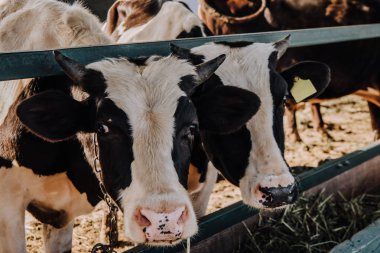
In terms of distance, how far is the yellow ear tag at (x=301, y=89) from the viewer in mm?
2373

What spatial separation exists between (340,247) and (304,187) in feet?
3.36

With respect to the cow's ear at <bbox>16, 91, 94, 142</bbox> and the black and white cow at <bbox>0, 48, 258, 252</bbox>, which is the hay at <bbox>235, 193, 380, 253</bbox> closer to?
the black and white cow at <bbox>0, 48, 258, 252</bbox>

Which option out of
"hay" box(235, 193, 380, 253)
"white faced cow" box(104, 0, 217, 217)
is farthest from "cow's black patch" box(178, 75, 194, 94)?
"hay" box(235, 193, 380, 253)

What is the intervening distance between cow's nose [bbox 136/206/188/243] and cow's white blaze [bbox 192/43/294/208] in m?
0.59

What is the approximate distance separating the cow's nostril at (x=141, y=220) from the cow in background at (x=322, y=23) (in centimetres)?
323

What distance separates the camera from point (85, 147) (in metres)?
1.91

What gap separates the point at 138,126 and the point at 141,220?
0.32m

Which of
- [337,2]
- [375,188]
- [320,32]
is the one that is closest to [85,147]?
[320,32]

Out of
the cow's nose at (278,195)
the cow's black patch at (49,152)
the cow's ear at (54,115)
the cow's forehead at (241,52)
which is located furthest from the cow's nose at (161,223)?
the cow's forehead at (241,52)

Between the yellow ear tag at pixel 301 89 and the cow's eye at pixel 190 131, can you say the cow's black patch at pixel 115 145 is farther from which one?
the yellow ear tag at pixel 301 89

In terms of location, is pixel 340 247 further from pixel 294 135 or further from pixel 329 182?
pixel 294 135

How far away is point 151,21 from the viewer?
380 cm

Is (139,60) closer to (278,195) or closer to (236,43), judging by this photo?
(236,43)

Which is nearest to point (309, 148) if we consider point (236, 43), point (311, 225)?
point (311, 225)
